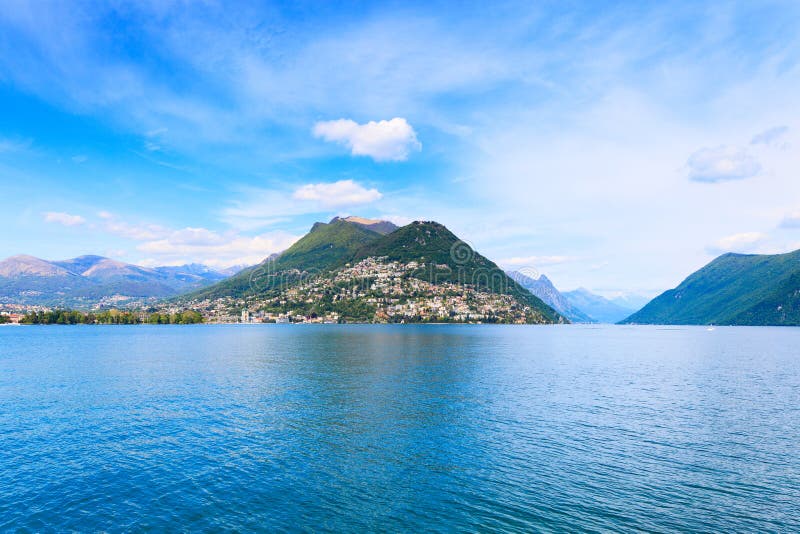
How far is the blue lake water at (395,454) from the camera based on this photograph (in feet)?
96.4

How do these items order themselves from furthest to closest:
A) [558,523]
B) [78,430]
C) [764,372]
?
1. [764,372]
2. [78,430]
3. [558,523]

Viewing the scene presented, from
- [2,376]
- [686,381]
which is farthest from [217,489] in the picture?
[686,381]

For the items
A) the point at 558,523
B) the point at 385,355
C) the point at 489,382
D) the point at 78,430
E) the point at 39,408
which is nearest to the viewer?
the point at 558,523

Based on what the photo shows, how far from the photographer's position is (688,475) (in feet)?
119

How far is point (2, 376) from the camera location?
82.1 metres

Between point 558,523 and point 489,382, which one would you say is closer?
point 558,523

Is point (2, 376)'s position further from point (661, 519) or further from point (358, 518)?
point (661, 519)

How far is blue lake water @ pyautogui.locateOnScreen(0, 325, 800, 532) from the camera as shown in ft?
96.4

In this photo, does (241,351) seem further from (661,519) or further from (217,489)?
(661,519)

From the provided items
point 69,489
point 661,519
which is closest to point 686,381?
point 661,519

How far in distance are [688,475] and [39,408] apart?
2965 inches

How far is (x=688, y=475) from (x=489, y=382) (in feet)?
151

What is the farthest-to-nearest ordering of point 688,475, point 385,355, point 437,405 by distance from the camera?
point 385,355
point 437,405
point 688,475

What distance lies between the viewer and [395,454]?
41.6 metres
